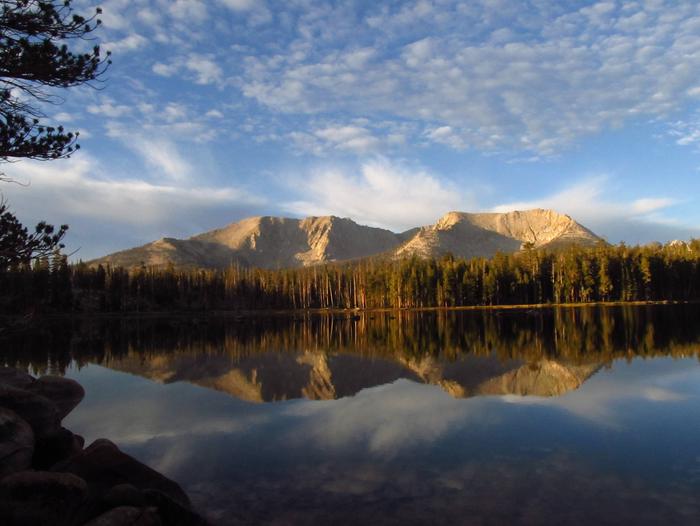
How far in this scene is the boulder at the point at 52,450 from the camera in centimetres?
1298

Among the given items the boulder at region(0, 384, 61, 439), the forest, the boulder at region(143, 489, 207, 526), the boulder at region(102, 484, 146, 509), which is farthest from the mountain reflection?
the forest

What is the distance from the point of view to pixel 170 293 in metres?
158

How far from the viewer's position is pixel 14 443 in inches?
445

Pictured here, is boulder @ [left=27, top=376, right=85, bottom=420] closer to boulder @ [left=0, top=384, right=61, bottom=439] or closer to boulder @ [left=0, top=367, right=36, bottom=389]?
boulder @ [left=0, top=367, right=36, bottom=389]

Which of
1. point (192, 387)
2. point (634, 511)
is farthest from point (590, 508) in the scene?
point (192, 387)

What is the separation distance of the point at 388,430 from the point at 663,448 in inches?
333

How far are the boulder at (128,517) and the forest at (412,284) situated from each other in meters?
110

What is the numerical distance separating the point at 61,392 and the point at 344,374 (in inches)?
627

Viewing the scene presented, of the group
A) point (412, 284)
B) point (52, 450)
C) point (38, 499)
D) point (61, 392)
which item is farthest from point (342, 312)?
point (38, 499)

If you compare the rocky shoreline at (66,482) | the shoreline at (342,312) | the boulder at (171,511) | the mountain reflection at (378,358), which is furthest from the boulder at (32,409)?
the shoreline at (342,312)

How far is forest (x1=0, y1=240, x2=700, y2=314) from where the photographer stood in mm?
125750

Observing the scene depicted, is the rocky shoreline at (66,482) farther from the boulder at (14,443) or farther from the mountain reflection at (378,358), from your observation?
the mountain reflection at (378,358)

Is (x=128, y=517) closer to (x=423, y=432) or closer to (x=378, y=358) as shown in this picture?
(x=423, y=432)

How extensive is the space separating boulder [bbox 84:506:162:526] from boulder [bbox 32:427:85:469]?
15.4 feet
